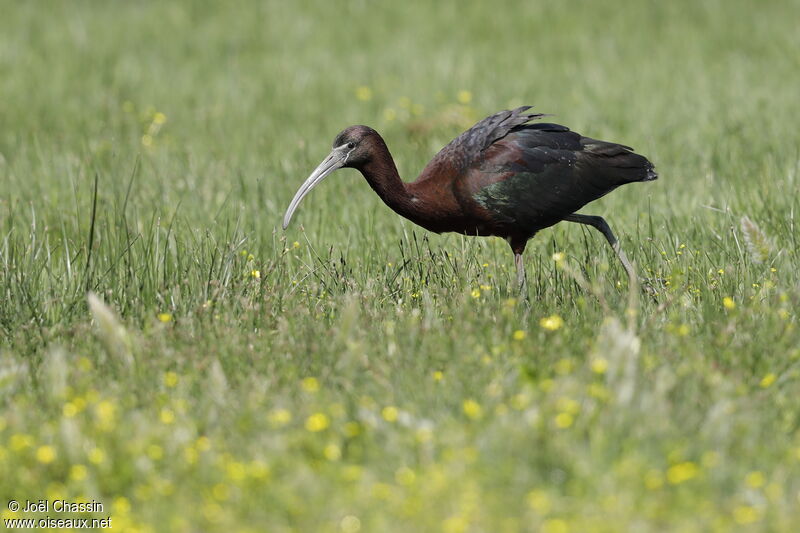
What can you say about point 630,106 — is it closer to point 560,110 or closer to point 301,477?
point 560,110

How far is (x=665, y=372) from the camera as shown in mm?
3557

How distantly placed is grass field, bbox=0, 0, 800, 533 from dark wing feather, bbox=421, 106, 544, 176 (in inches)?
18.6

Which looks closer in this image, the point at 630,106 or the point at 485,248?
the point at 485,248

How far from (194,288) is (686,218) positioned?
3.05m

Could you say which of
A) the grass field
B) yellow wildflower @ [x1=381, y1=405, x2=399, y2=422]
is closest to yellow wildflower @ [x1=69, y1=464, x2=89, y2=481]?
the grass field

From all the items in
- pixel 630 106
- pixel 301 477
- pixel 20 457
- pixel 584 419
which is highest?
pixel 630 106

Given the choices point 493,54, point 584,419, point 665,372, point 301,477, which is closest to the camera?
point 301,477

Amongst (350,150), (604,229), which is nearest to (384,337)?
(350,150)

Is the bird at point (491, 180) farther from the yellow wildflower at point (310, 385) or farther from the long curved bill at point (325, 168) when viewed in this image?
the yellow wildflower at point (310, 385)

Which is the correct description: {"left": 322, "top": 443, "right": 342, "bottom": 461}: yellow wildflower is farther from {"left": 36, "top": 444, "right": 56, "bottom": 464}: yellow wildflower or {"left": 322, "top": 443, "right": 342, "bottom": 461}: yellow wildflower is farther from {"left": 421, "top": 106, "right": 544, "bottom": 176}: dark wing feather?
{"left": 421, "top": 106, "right": 544, "bottom": 176}: dark wing feather

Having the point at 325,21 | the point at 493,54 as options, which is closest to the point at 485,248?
the point at 493,54

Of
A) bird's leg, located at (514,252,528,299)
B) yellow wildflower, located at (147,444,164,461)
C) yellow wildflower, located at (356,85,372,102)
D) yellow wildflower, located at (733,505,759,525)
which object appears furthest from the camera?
yellow wildflower, located at (356,85,372,102)

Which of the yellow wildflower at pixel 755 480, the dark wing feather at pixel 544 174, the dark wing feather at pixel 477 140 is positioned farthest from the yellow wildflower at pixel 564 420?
the dark wing feather at pixel 477 140

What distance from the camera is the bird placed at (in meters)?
5.40
